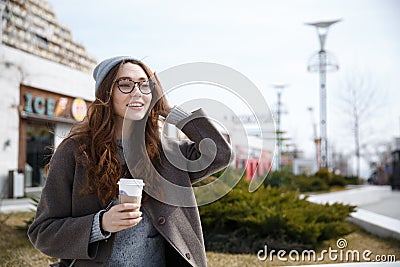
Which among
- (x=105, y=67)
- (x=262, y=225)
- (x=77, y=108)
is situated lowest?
(x=262, y=225)

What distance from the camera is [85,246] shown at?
168 centimetres

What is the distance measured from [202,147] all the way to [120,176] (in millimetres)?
360

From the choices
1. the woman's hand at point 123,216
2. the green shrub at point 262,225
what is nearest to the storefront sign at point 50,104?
the green shrub at point 262,225

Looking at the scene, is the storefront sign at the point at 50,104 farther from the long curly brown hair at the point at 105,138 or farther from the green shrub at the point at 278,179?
the long curly brown hair at the point at 105,138

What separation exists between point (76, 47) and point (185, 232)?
4858 centimetres

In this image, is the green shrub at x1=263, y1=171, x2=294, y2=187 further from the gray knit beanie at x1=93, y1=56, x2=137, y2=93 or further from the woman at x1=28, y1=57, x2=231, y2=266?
the gray knit beanie at x1=93, y1=56, x2=137, y2=93

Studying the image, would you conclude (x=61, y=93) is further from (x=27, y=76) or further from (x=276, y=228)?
(x=276, y=228)

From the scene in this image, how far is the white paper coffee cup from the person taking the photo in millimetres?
1562

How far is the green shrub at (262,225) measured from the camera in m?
5.33

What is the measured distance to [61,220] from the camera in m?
1.73

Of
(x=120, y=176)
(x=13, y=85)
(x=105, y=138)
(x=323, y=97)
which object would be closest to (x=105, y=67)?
(x=105, y=138)

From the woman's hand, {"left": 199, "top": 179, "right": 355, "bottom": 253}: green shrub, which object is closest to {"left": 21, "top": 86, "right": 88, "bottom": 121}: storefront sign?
{"left": 199, "top": 179, "right": 355, "bottom": 253}: green shrub

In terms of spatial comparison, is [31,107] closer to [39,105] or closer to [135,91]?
[39,105]

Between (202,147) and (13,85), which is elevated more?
(13,85)
